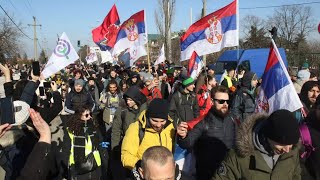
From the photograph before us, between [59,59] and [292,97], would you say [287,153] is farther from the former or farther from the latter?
[59,59]

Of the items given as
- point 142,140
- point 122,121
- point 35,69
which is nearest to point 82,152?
point 122,121

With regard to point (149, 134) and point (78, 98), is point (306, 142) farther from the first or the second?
point (78, 98)

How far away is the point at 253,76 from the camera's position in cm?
691

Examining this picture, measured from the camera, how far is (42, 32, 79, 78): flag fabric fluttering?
7.75 metres

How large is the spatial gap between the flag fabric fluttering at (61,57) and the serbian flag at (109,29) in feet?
8.64

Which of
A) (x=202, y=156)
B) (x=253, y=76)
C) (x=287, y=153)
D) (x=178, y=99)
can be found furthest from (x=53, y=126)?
(x=287, y=153)

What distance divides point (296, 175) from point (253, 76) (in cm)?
448

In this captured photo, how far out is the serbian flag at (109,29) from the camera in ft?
35.7

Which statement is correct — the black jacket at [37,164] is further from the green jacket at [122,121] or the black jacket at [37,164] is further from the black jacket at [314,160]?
the green jacket at [122,121]

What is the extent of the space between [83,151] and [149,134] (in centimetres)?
162

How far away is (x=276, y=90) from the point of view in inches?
138

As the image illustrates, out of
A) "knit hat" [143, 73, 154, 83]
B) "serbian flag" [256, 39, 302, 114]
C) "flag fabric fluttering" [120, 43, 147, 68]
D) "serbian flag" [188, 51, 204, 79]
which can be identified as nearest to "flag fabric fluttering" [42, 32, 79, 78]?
"knit hat" [143, 73, 154, 83]

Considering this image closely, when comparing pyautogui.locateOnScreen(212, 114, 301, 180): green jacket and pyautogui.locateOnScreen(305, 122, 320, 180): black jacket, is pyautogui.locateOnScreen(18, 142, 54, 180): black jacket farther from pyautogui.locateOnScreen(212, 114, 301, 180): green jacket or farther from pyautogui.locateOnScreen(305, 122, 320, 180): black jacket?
pyautogui.locateOnScreen(305, 122, 320, 180): black jacket

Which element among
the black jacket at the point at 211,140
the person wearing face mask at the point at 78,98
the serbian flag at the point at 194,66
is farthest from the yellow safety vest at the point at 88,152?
the serbian flag at the point at 194,66
